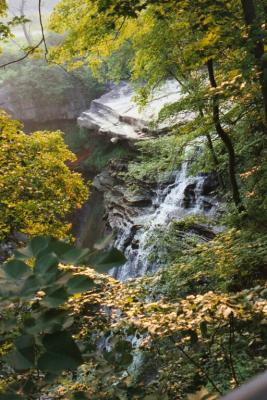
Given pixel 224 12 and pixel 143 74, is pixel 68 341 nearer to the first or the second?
pixel 224 12

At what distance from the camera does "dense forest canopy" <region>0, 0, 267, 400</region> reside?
1.01 metres

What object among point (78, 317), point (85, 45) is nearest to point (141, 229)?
point (85, 45)

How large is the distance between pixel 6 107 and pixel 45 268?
91.4 ft

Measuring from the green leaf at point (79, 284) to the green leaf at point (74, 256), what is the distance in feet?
0.13

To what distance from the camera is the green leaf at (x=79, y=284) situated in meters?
0.97

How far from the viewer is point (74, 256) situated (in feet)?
3.37

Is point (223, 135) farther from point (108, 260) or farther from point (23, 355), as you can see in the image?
point (23, 355)

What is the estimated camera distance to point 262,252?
4.39 m

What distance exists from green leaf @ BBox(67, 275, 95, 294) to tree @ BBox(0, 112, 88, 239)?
6.50m

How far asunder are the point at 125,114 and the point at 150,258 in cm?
1134

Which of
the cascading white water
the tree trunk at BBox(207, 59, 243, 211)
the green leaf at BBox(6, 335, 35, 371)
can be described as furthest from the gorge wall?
the green leaf at BBox(6, 335, 35, 371)

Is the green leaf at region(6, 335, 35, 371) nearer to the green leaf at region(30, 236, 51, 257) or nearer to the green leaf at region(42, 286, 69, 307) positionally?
the green leaf at region(42, 286, 69, 307)

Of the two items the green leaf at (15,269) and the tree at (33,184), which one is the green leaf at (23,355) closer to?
the green leaf at (15,269)

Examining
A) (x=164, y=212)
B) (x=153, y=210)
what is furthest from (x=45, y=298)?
(x=153, y=210)
